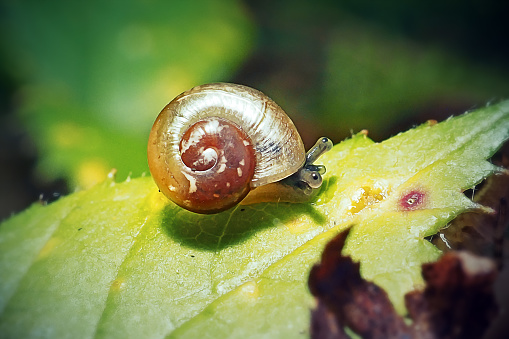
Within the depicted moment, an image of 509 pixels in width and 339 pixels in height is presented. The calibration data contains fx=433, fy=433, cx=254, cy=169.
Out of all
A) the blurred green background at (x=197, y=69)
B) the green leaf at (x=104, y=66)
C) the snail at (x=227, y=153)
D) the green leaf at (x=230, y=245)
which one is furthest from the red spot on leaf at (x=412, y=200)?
the green leaf at (x=104, y=66)

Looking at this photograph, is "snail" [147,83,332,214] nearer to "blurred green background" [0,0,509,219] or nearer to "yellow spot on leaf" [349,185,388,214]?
"yellow spot on leaf" [349,185,388,214]

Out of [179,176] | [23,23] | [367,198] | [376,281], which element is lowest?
[376,281]

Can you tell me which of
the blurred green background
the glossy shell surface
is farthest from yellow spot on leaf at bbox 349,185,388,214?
the blurred green background

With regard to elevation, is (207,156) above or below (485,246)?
above

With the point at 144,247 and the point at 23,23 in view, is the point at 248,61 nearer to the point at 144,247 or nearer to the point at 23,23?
the point at 23,23

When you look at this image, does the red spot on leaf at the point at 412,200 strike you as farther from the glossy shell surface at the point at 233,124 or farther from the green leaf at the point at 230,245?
the glossy shell surface at the point at 233,124

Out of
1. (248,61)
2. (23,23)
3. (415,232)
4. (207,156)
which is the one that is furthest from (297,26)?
(415,232)
